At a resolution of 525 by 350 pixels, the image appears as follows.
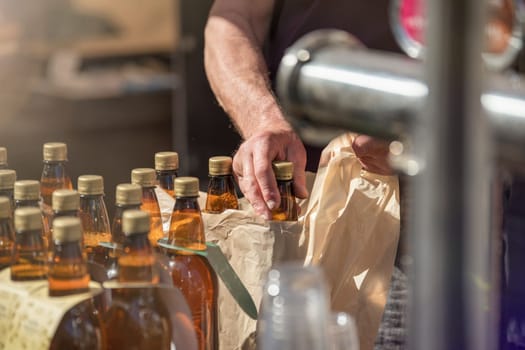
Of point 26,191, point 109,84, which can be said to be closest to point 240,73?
point 26,191

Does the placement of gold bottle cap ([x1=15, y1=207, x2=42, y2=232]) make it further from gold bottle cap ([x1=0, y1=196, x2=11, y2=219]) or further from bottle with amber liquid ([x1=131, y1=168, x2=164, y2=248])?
bottle with amber liquid ([x1=131, y1=168, x2=164, y2=248])

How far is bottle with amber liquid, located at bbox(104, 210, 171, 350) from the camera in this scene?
0.92 meters

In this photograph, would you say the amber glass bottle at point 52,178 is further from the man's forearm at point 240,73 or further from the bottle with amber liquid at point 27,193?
the man's forearm at point 240,73

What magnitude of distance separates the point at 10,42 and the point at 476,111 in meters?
3.82

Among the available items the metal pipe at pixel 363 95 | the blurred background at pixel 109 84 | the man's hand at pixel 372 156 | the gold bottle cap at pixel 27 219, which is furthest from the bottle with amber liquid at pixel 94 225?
the blurred background at pixel 109 84

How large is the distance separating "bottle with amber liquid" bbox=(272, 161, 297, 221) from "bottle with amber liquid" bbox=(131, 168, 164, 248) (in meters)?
0.17

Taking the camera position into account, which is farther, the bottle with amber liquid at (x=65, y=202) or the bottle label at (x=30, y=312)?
the bottle with amber liquid at (x=65, y=202)

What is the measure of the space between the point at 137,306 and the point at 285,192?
38cm

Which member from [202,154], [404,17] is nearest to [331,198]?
[404,17]

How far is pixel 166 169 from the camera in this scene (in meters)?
1.28

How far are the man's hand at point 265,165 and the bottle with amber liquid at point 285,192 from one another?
0.01m

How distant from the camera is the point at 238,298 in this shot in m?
1.06

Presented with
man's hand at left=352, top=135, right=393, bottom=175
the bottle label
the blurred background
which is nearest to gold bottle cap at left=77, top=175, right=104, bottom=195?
the bottle label

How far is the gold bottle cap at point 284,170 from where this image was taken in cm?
124
